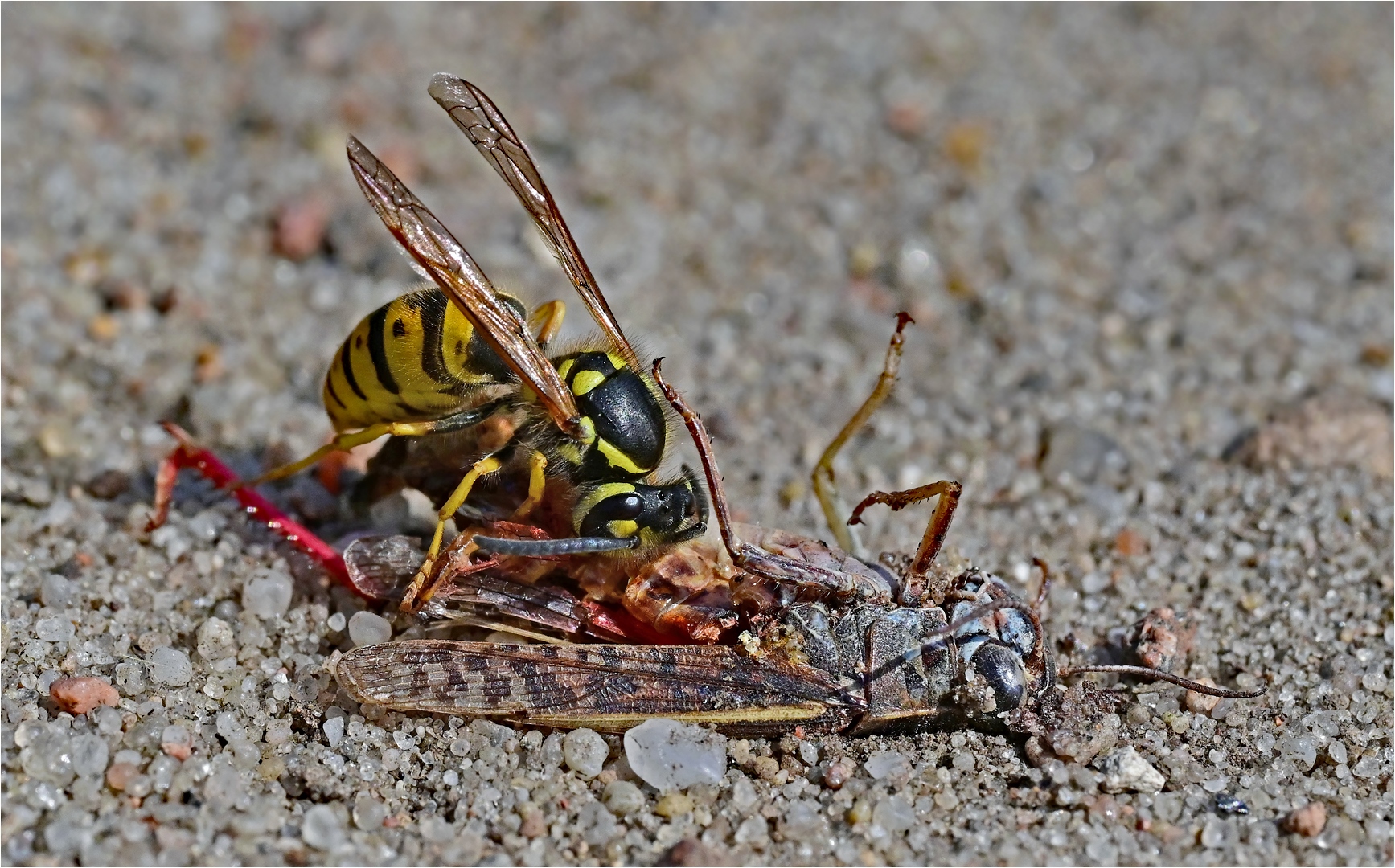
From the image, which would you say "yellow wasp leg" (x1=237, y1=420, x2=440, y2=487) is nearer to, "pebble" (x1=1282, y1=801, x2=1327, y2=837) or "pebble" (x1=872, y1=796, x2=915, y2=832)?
"pebble" (x1=872, y1=796, x2=915, y2=832)

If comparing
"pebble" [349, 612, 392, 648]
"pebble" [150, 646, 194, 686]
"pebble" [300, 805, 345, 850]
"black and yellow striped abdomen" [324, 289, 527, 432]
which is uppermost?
"black and yellow striped abdomen" [324, 289, 527, 432]

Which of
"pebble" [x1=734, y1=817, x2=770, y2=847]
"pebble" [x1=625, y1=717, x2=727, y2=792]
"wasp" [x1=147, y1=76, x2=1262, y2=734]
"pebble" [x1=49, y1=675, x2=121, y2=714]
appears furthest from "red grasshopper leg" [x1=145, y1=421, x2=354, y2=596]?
"pebble" [x1=734, y1=817, x2=770, y2=847]

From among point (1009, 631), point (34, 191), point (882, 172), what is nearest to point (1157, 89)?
point (882, 172)

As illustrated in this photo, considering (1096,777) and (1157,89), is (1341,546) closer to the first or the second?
(1096,777)

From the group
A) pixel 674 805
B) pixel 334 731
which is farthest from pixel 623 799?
pixel 334 731

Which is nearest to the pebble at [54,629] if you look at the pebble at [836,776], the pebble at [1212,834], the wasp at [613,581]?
the wasp at [613,581]
